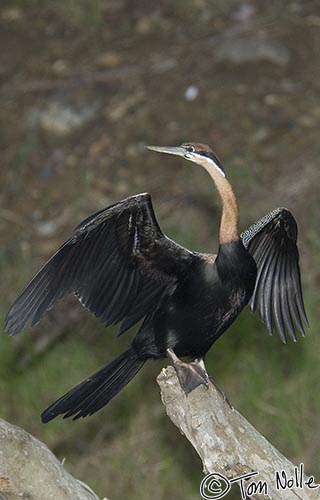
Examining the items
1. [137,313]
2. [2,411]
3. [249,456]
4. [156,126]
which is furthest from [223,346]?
[249,456]

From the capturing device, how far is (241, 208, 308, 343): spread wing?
19.4ft

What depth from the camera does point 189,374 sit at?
16.1 ft

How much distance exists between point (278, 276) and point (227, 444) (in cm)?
163

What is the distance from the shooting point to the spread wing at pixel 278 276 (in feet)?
19.4

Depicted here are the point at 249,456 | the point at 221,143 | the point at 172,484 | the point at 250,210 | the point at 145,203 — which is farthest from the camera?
the point at 221,143

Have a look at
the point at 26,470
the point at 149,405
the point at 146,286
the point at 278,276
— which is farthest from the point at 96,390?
the point at 149,405

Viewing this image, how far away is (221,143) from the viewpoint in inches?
360

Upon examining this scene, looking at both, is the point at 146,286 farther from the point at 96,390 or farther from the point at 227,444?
the point at 227,444

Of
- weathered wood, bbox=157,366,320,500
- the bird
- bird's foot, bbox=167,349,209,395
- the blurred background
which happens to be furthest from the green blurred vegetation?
weathered wood, bbox=157,366,320,500

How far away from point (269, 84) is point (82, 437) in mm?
3074

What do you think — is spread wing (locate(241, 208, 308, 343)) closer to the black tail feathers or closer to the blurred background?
the black tail feathers

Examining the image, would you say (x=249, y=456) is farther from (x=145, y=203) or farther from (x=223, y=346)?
(x=223, y=346)

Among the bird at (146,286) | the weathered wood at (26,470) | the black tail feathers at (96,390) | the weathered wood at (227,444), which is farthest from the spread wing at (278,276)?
the weathered wood at (26,470)

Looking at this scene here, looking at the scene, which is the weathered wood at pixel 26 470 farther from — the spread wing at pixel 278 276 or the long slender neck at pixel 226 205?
the spread wing at pixel 278 276
